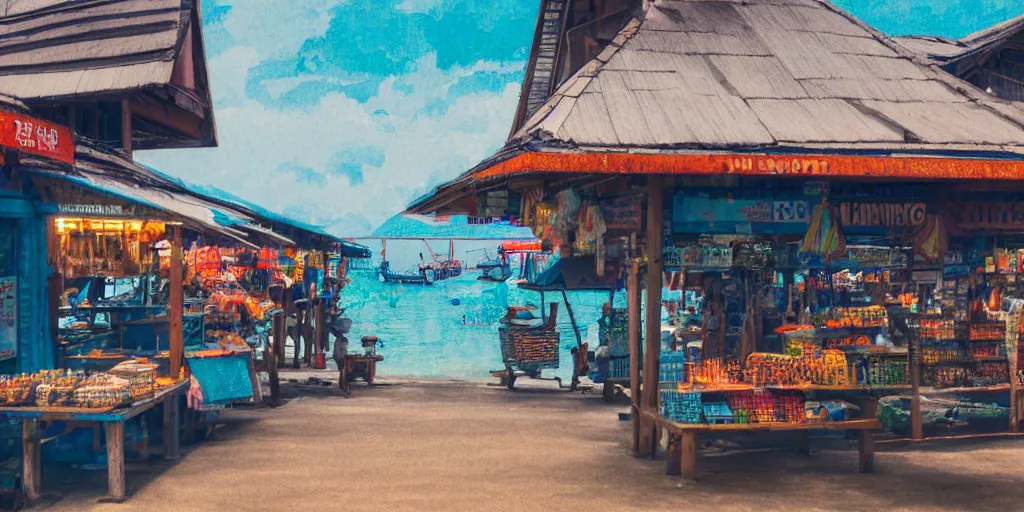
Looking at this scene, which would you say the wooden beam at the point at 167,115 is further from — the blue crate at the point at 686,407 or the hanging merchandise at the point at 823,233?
the hanging merchandise at the point at 823,233

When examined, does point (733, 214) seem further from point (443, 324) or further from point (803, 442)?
point (443, 324)

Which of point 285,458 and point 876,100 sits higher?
point 876,100

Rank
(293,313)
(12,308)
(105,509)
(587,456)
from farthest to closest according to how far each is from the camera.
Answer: (293,313), (587,456), (12,308), (105,509)

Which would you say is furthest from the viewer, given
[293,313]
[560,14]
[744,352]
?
[293,313]

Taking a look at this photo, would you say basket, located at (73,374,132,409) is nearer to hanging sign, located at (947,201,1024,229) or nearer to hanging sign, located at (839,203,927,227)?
hanging sign, located at (839,203,927,227)

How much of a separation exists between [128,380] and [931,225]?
30.1 feet

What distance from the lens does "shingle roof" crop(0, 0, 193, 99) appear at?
15.0 m

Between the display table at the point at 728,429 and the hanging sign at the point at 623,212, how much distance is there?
84.4 inches

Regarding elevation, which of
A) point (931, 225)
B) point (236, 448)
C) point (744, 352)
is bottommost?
point (236, 448)

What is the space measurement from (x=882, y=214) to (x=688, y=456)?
3695mm

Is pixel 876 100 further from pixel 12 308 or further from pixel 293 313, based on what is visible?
pixel 293 313

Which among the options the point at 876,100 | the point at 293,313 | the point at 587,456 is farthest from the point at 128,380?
the point at 293,313

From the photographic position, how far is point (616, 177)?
10430 mm

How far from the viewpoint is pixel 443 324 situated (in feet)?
229
